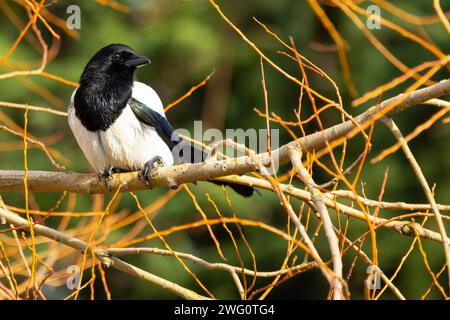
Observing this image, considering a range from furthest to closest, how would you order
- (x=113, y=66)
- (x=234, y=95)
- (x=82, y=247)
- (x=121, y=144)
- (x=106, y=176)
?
(x=234, y=95) → (x=113, y=66) → (x=121, y=144) → (x=106, y=176) → (x=82, y=247)

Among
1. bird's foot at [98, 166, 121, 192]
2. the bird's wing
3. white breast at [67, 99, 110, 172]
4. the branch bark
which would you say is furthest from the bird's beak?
the branch bark

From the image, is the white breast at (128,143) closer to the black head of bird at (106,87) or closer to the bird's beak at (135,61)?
the black head of bird at (106,87)

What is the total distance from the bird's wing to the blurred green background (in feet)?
16.0

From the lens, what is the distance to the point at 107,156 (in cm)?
394

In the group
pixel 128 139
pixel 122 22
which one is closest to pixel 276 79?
pixel 122 22

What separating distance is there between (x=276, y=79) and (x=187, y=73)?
1176 millimetres

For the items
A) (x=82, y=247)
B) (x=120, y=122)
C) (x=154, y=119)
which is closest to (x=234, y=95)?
(x=154, y=119)

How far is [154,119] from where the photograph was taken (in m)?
4.09

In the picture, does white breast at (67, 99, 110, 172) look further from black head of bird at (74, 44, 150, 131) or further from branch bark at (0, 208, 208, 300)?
branch bark at (0, 208, 208, 300)

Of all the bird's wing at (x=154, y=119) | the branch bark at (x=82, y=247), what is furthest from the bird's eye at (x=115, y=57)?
the branch bark at (x=82, y=247)

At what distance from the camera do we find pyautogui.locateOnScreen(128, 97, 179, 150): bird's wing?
13.4 ft

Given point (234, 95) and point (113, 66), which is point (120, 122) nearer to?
point (113, 66)

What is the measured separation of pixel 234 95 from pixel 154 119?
6352 mm

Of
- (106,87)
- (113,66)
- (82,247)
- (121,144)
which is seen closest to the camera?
(82,247)
